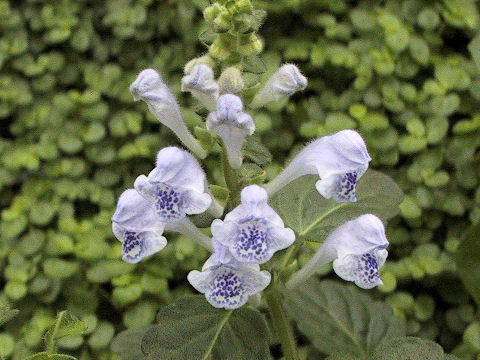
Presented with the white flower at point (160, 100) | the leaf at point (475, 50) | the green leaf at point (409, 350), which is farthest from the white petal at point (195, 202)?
the leaf at point (475, 50)

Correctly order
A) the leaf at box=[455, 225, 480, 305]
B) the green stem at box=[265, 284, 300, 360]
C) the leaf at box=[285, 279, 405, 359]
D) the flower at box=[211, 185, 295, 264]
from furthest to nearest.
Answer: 1. the leaf at box=[455, 225, 480, 305]
2. the leaf at box=[285, 279, 405, 359]
3. the green stem at box=[265, 284, 300, 360]
4. the flower at box=[211, 185, 295, 264]

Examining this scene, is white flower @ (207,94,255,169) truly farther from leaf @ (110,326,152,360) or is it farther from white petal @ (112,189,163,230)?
leaf @ (110,326,152,360)

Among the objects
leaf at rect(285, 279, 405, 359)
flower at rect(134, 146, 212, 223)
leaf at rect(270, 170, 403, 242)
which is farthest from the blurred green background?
flower at rect(134, 146, 212, 223)

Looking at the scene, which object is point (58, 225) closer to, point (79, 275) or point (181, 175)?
point (79, 275)

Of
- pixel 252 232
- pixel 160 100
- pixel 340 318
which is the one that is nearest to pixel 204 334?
pixel 252 232

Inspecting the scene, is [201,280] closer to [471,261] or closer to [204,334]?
[204,334]
